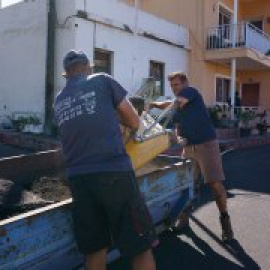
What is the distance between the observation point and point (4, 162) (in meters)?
4.48

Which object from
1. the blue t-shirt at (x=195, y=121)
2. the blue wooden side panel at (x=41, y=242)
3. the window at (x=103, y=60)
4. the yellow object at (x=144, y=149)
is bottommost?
the blue wooden side panel at (x=41, y=242)

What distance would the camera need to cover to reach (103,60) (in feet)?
42.0

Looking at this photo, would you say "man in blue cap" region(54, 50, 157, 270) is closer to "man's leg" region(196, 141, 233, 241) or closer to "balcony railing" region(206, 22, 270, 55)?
"man's leg" region(196, 141, 233, 241)

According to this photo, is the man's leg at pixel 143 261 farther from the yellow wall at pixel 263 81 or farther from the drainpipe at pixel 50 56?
the yellow wall at pixel 263 81

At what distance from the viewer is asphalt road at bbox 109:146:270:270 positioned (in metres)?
4.26

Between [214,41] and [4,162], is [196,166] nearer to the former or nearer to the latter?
[4,162]

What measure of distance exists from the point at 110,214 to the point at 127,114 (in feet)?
2.27

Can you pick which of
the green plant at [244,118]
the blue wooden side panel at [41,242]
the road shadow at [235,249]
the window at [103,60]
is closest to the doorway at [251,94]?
the green plant at [244,118]

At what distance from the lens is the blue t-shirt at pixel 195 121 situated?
4934 mm

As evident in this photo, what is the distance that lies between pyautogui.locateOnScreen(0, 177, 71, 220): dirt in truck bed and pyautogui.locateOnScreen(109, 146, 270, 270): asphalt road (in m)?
0.89

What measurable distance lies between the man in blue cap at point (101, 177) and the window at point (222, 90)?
52.2 feet

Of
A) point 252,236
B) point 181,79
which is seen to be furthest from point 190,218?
point 181,79

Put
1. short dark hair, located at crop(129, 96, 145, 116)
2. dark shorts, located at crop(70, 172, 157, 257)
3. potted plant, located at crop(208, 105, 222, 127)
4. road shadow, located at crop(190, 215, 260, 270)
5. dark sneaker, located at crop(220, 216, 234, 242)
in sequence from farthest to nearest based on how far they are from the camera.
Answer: potted plant, located at crop(208, 105, 222, 127) → dark sneaker, located at crop(220, 216, 234, 242) → road shadow, located at crop(190, 215, 260, 270) → short dark hair, located at crop(129, 96, 145, 116) → dark shorts, located at crop(70, 172, 157, 257)

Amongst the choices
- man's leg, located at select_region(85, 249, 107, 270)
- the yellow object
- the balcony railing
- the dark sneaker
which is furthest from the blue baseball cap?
the balcony railing
